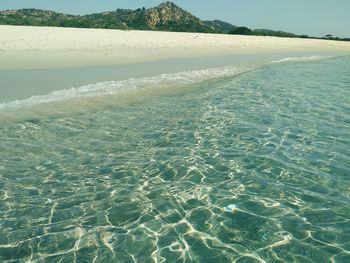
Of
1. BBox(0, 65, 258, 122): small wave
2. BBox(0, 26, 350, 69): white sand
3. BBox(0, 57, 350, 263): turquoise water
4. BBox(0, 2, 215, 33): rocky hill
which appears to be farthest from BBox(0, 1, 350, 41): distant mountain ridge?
BBox(0, 57, 350, 263): turquoise water

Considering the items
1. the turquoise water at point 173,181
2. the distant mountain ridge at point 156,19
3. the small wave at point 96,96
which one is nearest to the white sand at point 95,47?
the small wave at point 96,96

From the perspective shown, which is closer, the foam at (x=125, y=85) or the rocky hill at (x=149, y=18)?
the foam at (x=125, y=85)

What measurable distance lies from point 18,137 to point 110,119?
8.32 ft

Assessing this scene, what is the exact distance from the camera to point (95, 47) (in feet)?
85.5

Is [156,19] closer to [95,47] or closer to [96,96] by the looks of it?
[95,47]

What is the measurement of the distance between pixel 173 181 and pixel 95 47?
20.7m

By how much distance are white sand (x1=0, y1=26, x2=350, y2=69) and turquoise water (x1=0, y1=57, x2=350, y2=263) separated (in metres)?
8.00

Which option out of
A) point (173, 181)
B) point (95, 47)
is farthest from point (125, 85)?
point (95, 47)

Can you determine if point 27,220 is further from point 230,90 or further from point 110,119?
point 230,90

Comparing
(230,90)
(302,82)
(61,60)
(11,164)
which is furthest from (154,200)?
(61,60)

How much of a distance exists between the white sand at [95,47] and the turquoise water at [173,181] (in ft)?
26.2

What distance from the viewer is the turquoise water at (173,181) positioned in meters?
5.11

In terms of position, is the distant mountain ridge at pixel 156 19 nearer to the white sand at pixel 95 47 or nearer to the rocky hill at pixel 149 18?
the rocky hill at pixel 149 18

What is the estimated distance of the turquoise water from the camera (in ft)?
16.8
